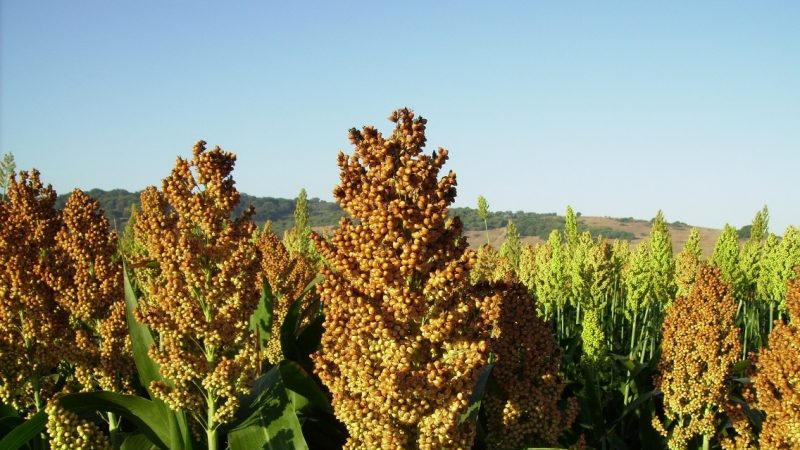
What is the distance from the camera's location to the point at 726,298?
6434 mm

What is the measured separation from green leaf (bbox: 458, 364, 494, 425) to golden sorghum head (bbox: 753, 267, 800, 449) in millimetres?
2618

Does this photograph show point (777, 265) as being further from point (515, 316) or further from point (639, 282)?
point (515, 316)

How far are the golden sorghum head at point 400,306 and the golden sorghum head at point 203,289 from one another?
674 mm

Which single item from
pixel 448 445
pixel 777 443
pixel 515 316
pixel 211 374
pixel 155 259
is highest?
pixel 155 259

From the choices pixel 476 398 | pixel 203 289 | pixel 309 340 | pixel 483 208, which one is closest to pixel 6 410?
pixel 309 340

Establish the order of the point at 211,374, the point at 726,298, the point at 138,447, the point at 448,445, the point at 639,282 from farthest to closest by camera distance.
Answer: the point at 639,282 < the point at 726,298 < the point at 138,447 < the point at 211,374 < the point at 448,445

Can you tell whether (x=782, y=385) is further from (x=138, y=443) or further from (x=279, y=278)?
(x=279, y=278)

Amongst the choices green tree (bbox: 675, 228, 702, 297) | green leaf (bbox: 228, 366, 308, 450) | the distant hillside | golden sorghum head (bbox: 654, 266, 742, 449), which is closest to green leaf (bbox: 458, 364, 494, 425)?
green leaf (bbox: 228, 366, 308, 450)

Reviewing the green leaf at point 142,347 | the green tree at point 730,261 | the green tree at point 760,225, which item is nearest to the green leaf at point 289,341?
the green leaf at point 142,347

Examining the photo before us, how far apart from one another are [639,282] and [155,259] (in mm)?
10156

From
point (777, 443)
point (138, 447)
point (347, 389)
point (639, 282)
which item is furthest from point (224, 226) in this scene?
point (639, 282)

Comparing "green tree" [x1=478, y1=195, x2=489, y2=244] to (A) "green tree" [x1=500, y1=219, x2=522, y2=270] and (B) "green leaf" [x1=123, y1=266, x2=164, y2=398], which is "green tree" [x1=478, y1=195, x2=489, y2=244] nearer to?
(A) "green tree" [x1=500, y1=219, x2=522, y2=270]

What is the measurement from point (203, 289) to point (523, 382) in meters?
2.23

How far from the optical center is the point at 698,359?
20.8 feet
